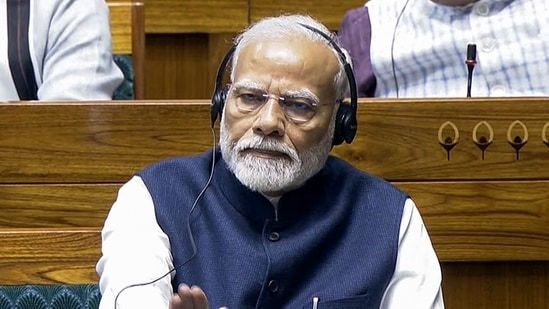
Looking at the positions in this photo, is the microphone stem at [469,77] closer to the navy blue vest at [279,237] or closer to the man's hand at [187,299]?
the navy blue vest at [279,237]

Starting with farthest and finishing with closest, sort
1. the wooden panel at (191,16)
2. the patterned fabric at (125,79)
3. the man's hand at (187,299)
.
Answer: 1. the wooden panel at (191,16)
2. the patterned fabric at (125,79)
3. the man's hand at (187,299)

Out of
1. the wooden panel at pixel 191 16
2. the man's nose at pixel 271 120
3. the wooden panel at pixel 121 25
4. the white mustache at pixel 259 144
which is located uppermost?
the man's nose at pixel 271 120

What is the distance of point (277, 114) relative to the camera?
1.88 metres

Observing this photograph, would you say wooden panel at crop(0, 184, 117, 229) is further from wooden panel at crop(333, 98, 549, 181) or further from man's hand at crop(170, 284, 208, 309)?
man's hand at crop(170, 284, 208, 309)

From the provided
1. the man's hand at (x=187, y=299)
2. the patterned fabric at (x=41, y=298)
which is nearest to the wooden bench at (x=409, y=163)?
the patterned fabric at (x=41, y=298)

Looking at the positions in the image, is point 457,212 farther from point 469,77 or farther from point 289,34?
point 289,34

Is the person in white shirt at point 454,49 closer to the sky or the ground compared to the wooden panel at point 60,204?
closer to the sky

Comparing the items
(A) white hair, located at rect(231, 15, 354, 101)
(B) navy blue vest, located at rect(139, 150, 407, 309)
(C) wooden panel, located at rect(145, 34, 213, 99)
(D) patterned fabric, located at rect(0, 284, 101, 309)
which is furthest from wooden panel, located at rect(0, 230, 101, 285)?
(C) wooden panel, located at rect(145, 34, 213, 99)

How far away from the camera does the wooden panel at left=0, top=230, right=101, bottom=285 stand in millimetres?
1816

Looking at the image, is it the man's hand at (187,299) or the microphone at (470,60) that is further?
the microphone at (470,60)

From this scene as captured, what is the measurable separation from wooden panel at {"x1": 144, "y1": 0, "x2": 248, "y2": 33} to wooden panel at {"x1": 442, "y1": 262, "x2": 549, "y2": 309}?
124cm

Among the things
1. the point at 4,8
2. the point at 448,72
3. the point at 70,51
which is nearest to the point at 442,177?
the point at 448,72

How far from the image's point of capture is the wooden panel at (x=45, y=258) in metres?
1.82

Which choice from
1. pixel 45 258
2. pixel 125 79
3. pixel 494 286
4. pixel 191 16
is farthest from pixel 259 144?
pixel 191 16
